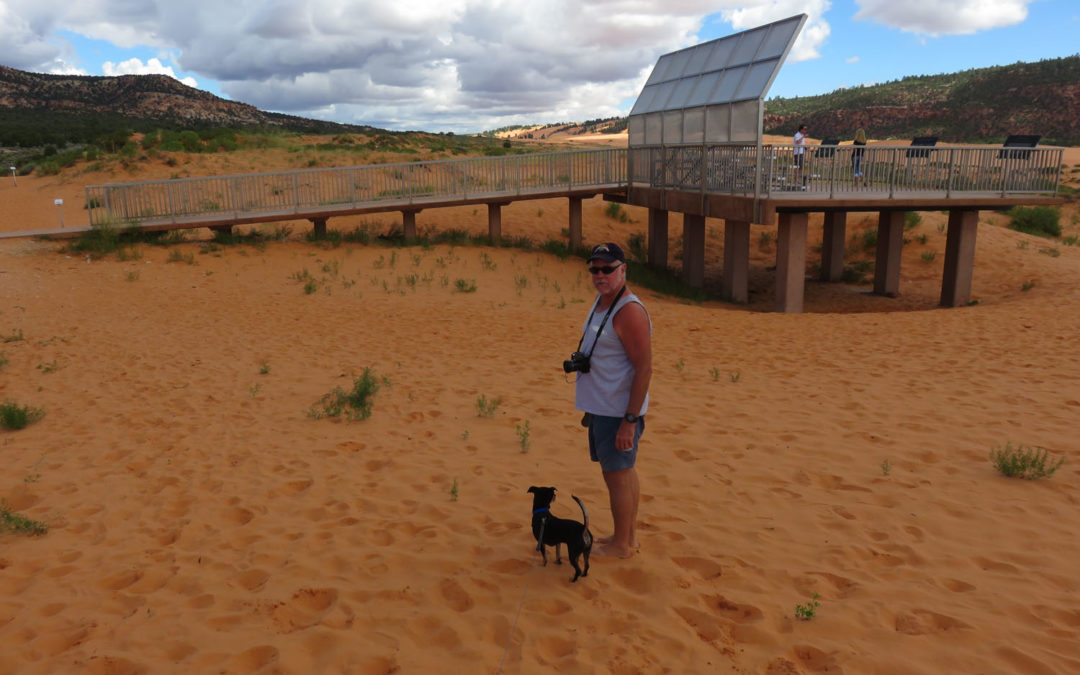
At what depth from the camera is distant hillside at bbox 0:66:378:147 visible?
68.1 m

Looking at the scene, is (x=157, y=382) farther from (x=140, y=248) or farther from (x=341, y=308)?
(x=140, y=248)

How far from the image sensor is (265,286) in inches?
615

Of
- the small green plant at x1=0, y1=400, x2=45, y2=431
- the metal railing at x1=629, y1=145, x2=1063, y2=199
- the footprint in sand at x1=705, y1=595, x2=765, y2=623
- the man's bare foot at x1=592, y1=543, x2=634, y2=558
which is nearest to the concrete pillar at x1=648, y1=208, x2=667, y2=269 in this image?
the metal railing at x1=629, y1=145, x2=1063, y2=199

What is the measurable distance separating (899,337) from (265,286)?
1231 cm

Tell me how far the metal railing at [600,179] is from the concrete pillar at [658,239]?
1.10m

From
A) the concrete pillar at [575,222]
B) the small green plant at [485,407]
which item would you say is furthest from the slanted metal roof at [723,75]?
the small green plant at [485,407]

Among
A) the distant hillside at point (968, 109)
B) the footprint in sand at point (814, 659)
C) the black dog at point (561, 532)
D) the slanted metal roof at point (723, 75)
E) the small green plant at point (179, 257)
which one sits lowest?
the footprint in sand at point (814, 659)

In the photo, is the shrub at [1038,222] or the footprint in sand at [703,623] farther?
the shrub at [1038,222]

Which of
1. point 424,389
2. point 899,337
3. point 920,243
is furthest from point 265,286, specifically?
point 920,243

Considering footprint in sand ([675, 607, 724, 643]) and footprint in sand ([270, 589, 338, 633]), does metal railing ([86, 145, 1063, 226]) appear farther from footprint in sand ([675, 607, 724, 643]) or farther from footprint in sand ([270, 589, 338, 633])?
footprint in sand ([270, 589, 338, 633])

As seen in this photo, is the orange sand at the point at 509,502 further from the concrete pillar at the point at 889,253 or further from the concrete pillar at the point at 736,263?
the concrete pillar at the point at 889,253

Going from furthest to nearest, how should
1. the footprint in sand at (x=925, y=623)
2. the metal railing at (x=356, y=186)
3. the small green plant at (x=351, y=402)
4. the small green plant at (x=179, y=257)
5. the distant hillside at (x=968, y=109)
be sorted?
the distant hillside at (x=968, y=109), the metal railing at (x=356, y=186), the small green plant at (x=179, y=257), the small green plant at (x=351, y=402), the footprint in sand at (x=925, y=623)

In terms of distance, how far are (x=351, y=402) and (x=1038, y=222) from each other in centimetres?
2872

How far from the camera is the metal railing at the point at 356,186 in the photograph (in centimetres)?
1858
